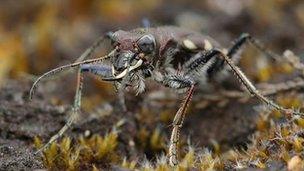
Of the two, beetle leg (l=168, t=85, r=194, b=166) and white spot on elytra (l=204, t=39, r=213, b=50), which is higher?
white spot on elytra (l=204, t=39, r=213, b=50)

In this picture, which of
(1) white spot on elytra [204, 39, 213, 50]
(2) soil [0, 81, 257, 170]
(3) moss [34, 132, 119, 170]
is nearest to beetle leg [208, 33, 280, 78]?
(1) white spot on elytra [204, 39, 213, 50]

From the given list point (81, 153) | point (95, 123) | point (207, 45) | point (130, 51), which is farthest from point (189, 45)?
point (81, 153)

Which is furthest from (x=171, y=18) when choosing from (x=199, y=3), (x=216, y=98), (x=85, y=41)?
(x=216, y=98)

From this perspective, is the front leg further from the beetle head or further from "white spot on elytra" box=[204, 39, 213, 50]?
"white spot on elytra" box=[204, 39, 213, 50]

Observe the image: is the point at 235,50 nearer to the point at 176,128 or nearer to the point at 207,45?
the point at 207,45

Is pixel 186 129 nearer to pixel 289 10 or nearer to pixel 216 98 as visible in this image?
pixel 216 98

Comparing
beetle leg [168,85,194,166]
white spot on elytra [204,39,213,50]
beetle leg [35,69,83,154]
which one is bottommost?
beetle leg [168,85,194,166]

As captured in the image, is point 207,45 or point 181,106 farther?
point 207,45

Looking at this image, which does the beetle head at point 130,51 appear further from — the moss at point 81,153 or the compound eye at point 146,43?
the moss at point 81,153
